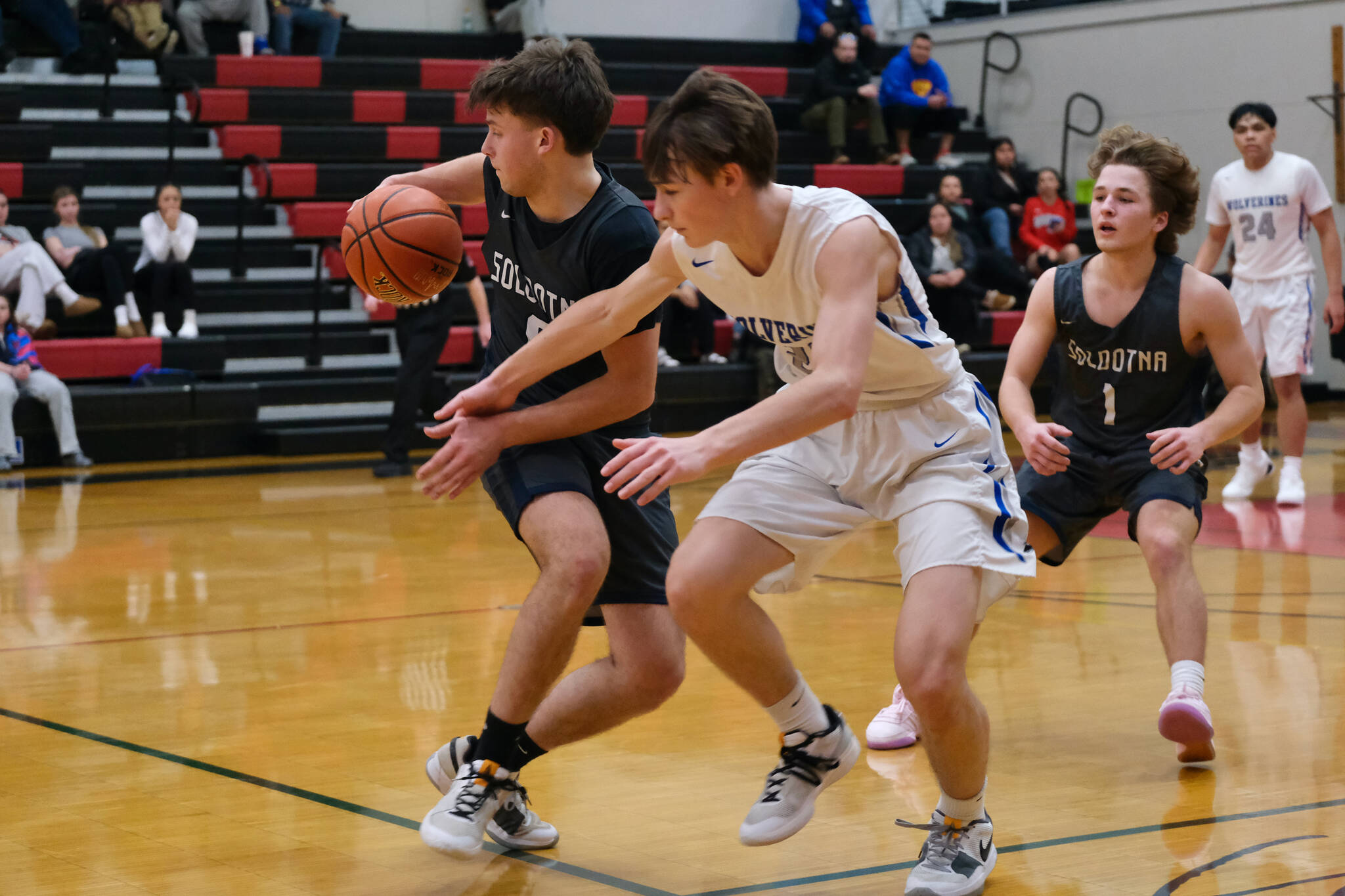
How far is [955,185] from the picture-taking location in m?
13.2

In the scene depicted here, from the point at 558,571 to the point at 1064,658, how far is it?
228 centimetres

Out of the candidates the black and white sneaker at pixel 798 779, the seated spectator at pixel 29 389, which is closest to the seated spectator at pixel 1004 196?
the seated spectator at pixel 29 389

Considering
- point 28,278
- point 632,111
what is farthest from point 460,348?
point 632,111

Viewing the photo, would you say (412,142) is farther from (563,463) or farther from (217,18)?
(563,463)

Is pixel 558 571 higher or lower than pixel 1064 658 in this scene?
higher

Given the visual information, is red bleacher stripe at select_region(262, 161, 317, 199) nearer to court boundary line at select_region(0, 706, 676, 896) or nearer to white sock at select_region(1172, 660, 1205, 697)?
court boundary line at select_region(0, 706, 676, 896)

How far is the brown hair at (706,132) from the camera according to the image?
2635 mm

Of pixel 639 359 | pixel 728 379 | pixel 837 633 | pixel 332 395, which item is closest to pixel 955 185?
pixel 728 379

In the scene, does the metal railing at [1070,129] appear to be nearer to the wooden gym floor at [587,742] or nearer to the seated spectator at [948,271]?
the seated spectator at [948,271]

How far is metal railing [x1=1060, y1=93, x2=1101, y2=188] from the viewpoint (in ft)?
49.4

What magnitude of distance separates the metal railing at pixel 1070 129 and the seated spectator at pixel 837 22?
198cm

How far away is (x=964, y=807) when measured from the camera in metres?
2.84

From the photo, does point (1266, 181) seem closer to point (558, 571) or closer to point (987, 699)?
point (987, 699)

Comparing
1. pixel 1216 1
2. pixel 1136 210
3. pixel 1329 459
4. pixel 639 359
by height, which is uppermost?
pixel 1216 1
